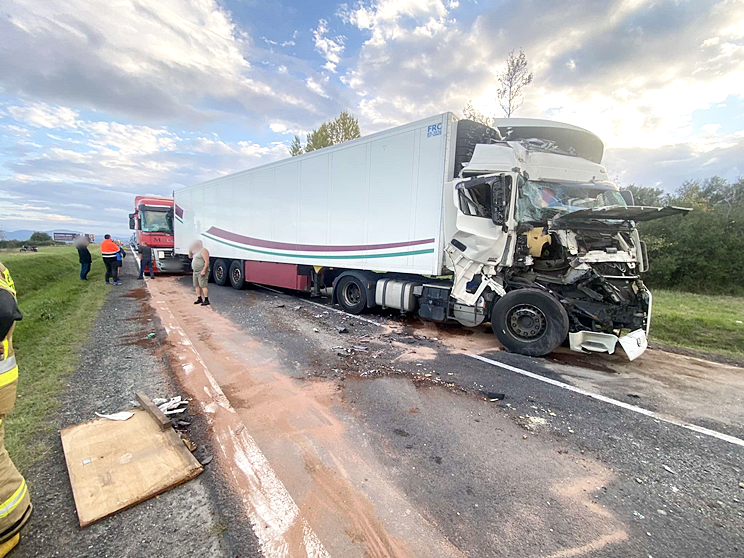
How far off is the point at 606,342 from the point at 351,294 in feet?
15.9

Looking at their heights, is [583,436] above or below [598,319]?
below

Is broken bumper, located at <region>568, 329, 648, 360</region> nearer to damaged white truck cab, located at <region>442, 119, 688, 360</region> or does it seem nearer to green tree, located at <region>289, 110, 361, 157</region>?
damaged white truck cab, located at <region>442, 119, 688, 360</region>

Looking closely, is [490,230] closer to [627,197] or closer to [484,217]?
[484,217]

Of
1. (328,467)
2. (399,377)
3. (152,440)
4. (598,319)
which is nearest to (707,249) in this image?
(598,319)

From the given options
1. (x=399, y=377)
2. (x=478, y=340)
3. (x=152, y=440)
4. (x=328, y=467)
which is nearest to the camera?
(x=328, y=467)

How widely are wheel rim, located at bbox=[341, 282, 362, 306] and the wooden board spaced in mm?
4917

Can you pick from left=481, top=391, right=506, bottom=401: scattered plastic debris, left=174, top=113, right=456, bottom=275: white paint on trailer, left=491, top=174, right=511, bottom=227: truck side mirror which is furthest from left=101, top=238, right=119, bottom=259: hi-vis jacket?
left=481, top=391, right=506, bottom=401: scattered plastic debris

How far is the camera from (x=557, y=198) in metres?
5.21

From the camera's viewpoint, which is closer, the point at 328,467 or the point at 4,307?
the point at 4,307

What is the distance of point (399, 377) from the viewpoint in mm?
4086

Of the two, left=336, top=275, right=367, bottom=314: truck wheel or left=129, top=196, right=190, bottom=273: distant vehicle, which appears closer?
left=336, top=275, right=367, bottom=314: truck wheel

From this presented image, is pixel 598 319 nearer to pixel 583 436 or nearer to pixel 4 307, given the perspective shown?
pixel 583 436

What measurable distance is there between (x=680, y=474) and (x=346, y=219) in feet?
20.0

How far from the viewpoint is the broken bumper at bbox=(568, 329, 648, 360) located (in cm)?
455
